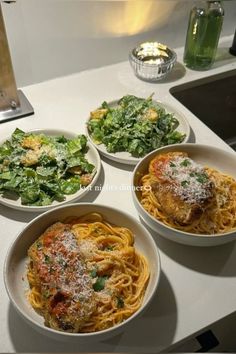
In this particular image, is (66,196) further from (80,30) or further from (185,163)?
(80,30)

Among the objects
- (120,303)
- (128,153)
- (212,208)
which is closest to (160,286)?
(120,303)

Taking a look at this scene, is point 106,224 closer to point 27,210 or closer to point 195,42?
point 27,210

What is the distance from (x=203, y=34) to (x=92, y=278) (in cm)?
109

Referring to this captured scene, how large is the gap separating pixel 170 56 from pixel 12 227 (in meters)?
0.92

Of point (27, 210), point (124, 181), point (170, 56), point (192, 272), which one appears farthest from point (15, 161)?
point (170, 56)

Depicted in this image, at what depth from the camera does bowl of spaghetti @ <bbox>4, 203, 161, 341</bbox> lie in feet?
2.18

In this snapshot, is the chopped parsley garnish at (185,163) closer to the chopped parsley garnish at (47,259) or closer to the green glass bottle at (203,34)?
the chopped parsley garnish at (47,259)

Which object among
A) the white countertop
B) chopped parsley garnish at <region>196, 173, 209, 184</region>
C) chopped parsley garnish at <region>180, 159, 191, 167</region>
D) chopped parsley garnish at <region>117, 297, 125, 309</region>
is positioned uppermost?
chopped parsley garnish at <region>196, 173, 209, 184</region>

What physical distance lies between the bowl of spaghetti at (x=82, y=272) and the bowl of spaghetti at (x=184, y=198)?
8 cm

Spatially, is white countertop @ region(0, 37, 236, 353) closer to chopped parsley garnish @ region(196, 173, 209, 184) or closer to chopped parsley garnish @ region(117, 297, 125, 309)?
chopped parsley garnish @ region(117, 297, 125, 309)

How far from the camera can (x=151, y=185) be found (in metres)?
0.91

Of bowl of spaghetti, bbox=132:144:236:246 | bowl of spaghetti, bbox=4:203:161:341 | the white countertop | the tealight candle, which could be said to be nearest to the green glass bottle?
the tealight candle

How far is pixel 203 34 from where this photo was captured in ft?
4.63

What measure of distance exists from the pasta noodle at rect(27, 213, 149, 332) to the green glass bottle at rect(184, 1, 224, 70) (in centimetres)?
92
